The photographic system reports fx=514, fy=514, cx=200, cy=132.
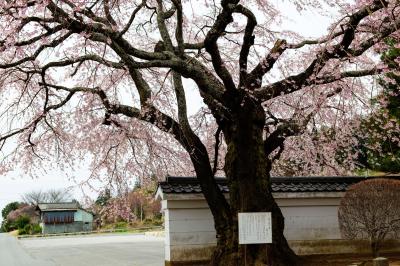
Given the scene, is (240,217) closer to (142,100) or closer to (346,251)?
(142,100)

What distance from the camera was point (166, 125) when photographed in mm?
10625

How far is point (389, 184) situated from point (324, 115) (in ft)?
10.6

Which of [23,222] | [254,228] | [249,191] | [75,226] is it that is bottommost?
[75,226]

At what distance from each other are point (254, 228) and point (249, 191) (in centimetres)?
76

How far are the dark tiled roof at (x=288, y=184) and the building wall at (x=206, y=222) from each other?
15 cm

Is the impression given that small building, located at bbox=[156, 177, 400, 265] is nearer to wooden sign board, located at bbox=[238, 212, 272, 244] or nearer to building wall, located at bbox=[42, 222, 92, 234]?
wooden sign board, located at bbox=[238, 212, 272, 244]

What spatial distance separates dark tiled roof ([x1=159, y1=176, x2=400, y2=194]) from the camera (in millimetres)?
11555

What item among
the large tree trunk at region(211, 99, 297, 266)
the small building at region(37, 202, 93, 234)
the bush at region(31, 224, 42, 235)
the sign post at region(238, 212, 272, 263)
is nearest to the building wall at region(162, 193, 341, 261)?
the large tree trunk at region(211, 99, 297, 266)

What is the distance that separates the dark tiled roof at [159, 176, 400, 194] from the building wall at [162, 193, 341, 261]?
15cm

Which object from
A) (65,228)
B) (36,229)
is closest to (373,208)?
(36,229)

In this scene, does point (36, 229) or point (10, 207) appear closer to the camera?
point (36, 229)

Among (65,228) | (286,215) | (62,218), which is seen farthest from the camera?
(65,228)

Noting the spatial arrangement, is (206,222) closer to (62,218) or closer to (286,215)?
(286,215)

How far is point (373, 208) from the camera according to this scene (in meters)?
9.76
